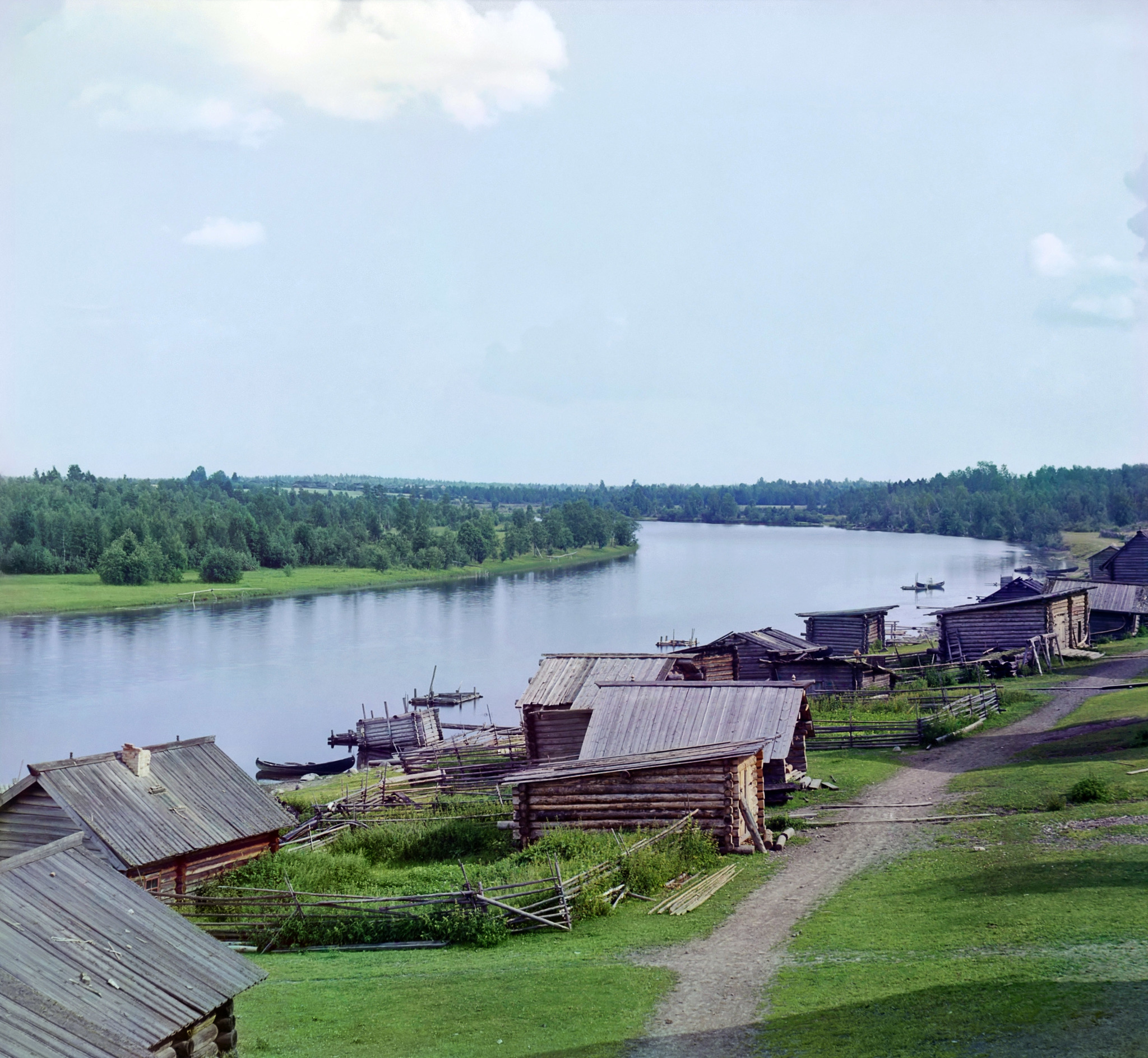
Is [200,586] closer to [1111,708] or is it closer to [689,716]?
[1111,708]

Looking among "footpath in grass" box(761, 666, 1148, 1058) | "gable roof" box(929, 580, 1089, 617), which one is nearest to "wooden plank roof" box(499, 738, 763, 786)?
"footpath in grass" box(761, 666, 1148, 1058)

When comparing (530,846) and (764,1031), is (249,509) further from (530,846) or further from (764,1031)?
(764,1031)

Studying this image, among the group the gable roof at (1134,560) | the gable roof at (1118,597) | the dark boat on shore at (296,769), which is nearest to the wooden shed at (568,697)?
the dark boat on shore at (296,769)

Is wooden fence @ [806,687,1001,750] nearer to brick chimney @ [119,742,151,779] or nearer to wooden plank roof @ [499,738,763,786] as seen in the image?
wooden plank roof @ [499,738,763,786]

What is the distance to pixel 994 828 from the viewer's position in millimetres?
21812

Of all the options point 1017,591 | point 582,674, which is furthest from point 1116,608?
point 582,674

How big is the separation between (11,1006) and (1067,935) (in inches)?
478

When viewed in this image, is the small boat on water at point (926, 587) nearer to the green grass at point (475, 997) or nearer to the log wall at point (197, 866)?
the log wall at point (197, 866)

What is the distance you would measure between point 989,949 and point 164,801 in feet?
56.0

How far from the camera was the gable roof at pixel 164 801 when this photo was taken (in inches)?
880

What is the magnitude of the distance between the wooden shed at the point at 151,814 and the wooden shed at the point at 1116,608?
4554cm

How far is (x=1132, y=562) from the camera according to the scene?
67.7 m

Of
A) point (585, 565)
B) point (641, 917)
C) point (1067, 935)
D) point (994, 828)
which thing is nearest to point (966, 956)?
point (1067, 935)

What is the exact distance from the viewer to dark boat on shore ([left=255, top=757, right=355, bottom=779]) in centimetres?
4644
